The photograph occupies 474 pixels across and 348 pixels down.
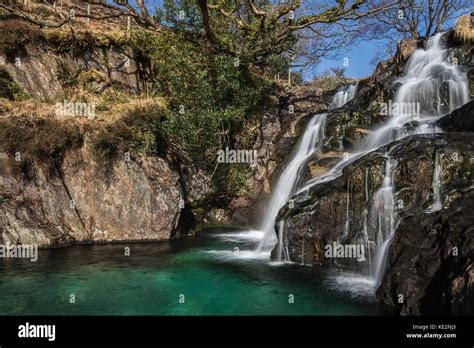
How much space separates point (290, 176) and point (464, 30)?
36.9 feet

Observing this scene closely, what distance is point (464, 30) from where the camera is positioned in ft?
57.3

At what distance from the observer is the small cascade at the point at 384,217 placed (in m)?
8.62

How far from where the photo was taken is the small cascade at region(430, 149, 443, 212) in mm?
8648

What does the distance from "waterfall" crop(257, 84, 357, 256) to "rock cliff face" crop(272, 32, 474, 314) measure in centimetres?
135

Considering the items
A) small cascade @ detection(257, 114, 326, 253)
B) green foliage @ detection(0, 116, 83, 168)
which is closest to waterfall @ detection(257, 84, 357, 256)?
small cascade @ detection(257, 114, 326, 253)

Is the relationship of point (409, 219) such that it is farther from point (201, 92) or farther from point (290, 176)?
point (201, 92)

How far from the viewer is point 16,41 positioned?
15312 mm

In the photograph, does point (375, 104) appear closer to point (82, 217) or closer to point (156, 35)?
point (156, 35)

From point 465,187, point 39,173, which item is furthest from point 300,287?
point 39,173

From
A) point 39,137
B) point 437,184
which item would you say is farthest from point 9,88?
point 437,184

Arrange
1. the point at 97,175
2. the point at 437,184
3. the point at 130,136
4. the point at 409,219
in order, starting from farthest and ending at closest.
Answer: the point at 130,136 → the point at 97,175 → the point at 437,184 → the point at 409,219

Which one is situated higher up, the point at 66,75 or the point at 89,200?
the point at 66,75

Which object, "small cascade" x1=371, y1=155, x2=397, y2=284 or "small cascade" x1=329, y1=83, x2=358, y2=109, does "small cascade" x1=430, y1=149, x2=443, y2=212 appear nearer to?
"small cascade" x1=371, y1=155, x2=397, y2=284

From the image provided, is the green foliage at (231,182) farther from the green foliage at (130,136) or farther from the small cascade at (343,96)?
the small cascade at (343,96)
